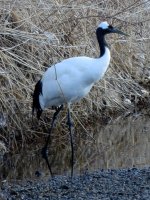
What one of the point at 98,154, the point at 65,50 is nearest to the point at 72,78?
the point at 98,154

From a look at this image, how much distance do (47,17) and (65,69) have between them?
1.77 meters

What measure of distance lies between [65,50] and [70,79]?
5.46 feet

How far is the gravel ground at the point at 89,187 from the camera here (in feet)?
19.1

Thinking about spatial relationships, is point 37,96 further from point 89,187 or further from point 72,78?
point 89,187

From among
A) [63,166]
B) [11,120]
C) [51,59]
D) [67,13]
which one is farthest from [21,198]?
[67,13]

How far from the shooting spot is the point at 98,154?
8.10 m

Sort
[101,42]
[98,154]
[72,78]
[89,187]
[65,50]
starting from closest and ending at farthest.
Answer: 1. [89,187]
2. [72,78]
3. [101,42]
4. [98,154]
5. [65,50]

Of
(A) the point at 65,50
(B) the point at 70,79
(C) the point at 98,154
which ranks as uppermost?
(A) the point at 65,50

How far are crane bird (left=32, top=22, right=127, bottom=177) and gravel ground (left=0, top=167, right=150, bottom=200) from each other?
1.00 meters

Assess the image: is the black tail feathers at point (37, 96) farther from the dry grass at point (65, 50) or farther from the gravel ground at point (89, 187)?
the gravel ground at point (89, 187)

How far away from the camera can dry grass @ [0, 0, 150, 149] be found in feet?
27.3

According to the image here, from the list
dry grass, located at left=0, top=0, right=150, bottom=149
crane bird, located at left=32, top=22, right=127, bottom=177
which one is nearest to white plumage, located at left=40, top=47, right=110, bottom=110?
crane bird, located at left=32, top=22, right=127, bottom=177

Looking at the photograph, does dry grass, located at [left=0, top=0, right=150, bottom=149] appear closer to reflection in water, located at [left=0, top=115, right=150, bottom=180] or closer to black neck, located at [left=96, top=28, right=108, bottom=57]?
reflection in water, located at [left=0, top=115, right=150, bottom=180]

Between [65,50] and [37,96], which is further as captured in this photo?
[65,50]
